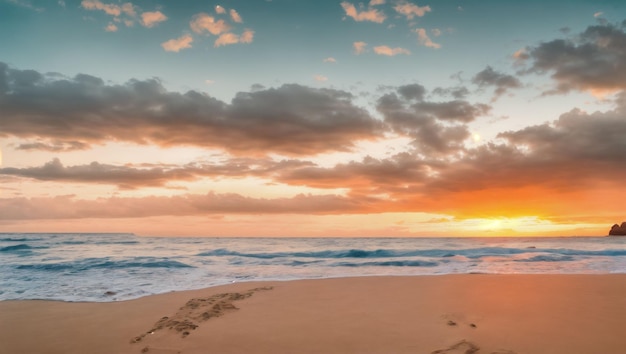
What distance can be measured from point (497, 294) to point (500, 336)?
3889 mm

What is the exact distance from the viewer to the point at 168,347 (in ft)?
18.5

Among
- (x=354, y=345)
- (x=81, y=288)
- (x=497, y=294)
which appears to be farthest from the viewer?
(x=81, y=288)

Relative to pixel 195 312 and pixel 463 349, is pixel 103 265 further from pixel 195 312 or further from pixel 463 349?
pixel 463 349

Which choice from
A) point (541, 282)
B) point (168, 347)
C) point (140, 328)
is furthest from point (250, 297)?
Result: point (541, 282)

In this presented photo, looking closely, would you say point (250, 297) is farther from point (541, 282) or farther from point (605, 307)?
point (541, 282)

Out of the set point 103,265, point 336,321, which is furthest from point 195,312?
point 103,265

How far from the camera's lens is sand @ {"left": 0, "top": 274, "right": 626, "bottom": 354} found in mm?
5559

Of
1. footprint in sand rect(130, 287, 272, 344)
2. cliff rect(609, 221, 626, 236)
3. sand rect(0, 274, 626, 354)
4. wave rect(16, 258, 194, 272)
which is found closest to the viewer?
sand rect(0, 274, 626, 354)

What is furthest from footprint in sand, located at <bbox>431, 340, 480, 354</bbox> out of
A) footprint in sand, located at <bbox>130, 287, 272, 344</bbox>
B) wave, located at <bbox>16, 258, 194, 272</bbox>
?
wave, located at <bbox>16, 258, 194, 272</bbox>

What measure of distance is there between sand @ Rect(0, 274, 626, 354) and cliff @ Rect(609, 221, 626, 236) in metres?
127

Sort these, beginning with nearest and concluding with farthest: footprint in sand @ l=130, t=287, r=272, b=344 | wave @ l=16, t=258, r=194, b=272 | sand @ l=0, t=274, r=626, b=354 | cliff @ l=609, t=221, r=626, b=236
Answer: sand @ l=0, t=274, r=626, b=354, footprint in sand @ l=130, t=287, r=272, b=344, wave @ l=16, t=258, r=194, b=272, cliff @ l=609, t=221, r=626, b=236

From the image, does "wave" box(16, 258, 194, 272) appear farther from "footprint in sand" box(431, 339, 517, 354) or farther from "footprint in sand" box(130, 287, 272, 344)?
"footprint in sand" box(431, 339, 517, 354)

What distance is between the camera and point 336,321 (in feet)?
22.4

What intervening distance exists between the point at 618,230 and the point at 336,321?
13571 cm
